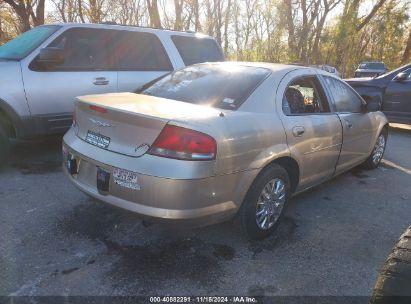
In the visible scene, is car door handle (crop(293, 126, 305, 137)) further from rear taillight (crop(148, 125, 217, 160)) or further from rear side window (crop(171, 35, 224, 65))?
rear side window (crop(171, 35, 224, 65))

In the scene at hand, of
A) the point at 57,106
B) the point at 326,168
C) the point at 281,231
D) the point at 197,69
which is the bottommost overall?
the point at 281,231

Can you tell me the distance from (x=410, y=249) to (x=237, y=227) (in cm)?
148

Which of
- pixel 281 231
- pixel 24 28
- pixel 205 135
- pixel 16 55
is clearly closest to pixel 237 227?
pixel 281 231

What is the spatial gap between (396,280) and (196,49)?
5215 millimetres

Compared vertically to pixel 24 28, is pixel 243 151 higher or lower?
lower

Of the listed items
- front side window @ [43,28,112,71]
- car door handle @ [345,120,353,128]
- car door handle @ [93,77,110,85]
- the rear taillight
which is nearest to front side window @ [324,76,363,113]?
car door handle @ [345,120,353,128]

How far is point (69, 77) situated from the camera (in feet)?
16.2

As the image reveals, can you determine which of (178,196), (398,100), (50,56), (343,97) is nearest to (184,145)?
(178,196)

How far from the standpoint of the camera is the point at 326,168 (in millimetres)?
4082

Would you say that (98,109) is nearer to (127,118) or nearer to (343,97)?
(127,118)

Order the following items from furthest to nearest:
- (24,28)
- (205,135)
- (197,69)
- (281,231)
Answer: (24,28)
(197,69)
(281,231)
(205,135)

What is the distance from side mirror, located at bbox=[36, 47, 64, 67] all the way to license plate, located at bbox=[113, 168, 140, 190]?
2527 millimetres

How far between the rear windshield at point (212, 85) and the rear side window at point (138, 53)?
188 cm

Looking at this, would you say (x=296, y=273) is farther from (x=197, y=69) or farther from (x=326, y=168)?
(x=197, y=69)
